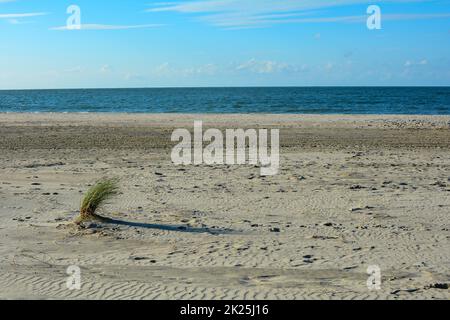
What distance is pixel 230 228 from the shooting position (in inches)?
309

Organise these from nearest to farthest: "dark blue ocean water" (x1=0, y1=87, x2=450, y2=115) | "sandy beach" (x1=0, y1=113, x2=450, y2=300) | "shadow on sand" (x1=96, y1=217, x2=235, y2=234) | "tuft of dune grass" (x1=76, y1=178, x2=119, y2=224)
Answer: "sandy beach" (x1=0, y1=113, x2=450, y2=300) < "shadow on sand" (x1=96, y1=217, x2=235, y2=234) < "tuft of dune grass" (x1=76, y1=178, x2=119, y2=224) < "dark blue ocean water" (x1=0, y1=87, x2=450, y2=115)

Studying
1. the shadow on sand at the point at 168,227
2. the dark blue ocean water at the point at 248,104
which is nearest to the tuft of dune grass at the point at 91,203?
the shadow on sand at the point at 168,227

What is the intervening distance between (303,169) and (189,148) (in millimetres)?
4730

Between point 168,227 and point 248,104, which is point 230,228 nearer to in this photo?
point 168,227

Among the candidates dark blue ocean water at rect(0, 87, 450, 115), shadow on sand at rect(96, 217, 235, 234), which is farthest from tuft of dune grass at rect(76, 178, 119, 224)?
dark blue ocean water at rect(0, 87, 450, 115)

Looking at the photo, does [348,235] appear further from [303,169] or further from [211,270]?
[303,169]

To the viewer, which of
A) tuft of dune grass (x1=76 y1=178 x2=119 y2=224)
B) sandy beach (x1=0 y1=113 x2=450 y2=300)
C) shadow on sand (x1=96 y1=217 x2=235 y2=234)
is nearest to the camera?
sandy beach (x1=0 y1=113 x2=450 y2=300)

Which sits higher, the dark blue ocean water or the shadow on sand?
the dark blue ocean water

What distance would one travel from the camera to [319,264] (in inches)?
247

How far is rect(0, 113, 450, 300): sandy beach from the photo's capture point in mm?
5668

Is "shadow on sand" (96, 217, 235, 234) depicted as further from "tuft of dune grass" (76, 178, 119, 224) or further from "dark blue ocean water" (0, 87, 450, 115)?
"dark blue ocean water" (0, 87, 450, 115)

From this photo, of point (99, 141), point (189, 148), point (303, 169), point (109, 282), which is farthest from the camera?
point (99, 141)
